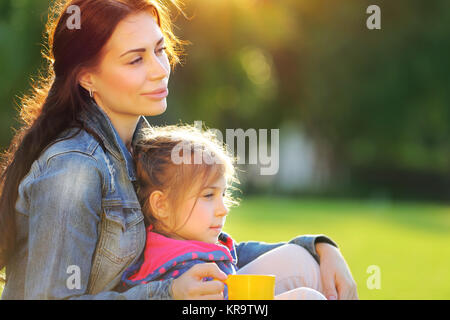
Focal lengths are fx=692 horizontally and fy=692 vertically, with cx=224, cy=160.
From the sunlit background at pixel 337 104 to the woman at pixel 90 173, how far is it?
6.49 meters

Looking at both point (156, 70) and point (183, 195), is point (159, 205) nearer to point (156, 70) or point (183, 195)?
point (183, 195)

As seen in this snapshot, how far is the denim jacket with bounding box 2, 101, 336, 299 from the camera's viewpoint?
261 cm

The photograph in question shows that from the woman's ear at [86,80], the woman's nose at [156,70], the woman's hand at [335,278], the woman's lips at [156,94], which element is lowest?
the woman's hand at [335,278]

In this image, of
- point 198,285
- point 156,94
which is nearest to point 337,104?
point 156,94

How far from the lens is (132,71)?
3131mm

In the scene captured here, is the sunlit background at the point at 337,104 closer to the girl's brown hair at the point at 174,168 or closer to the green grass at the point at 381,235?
the green grass at the point at 381,235

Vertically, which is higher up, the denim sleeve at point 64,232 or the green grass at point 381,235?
the denim sleeve at point 64,232

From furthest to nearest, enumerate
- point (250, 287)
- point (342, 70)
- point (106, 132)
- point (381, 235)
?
point (342, 70)
point (381, 235)
point (106, 132)
point (250, 287)

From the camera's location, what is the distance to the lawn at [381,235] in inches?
336

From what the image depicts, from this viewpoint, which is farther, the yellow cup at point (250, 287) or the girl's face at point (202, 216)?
the girl's face at point (202, 216)

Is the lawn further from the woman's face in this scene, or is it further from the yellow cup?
the yellow cup

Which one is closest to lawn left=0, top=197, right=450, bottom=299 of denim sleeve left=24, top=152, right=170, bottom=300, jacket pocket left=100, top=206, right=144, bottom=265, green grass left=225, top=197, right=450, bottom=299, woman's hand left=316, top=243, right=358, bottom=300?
green grass left=225, top=197, right=450, bottom=299

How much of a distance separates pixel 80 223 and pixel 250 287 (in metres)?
0.70

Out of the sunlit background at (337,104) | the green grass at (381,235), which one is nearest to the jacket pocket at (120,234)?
the green grass at (381,235)
